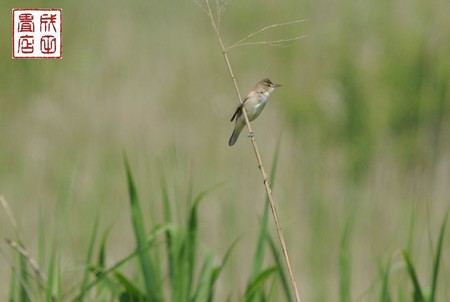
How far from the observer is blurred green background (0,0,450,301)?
564cm

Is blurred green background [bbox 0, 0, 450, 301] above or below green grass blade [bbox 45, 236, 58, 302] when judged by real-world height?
above

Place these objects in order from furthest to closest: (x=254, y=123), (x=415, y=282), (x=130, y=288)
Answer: (x=254, y=123) → (x=130, y=288) → (x=415, y=282)

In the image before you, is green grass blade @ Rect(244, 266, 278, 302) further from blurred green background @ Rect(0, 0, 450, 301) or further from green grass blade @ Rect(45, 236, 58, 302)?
blurred green background @ Rect(0, 0, 450, 301)

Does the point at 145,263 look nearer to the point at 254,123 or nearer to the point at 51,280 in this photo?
the point at 51,280

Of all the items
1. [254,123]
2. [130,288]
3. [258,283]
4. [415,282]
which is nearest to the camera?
[415,282]

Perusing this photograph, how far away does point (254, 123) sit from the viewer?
6.26m

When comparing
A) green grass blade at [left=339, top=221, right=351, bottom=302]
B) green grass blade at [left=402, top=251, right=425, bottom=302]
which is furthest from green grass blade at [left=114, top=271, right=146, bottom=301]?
green grass blade at [left=402, top=251, right=425, bottom=302]

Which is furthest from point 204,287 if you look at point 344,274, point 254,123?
point 254,123

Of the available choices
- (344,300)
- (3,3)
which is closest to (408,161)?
(3,3)

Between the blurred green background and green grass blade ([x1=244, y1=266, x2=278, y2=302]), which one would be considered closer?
green grass blade ([x1=244, y1=266, x2=278, y2=302])

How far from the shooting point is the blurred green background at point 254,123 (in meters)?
5.64

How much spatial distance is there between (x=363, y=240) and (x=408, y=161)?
1.27 m

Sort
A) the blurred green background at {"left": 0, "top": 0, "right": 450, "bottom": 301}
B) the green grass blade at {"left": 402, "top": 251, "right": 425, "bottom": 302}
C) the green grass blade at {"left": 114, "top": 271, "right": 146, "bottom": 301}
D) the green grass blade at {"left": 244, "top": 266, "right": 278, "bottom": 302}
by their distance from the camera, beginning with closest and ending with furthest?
1. the green grass blade at {"left": 402, "top": 251, "right": 425, "bottom": 302}
2. the green grass blade at {"left": 244, "top": 266, "right": 278, "bottom": 302}
3. the green grass blade at {"left": 114, "top": 271, "right": 146, "bottom": 301}
4. the blurred green background at {"left": 0, "top": 0, "right": 450, "bottom": 301}

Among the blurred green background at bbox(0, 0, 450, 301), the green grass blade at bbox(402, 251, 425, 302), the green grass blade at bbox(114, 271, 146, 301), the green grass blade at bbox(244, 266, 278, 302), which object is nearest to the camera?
the green grass blade at bbox(402, 251, 425, 302)
